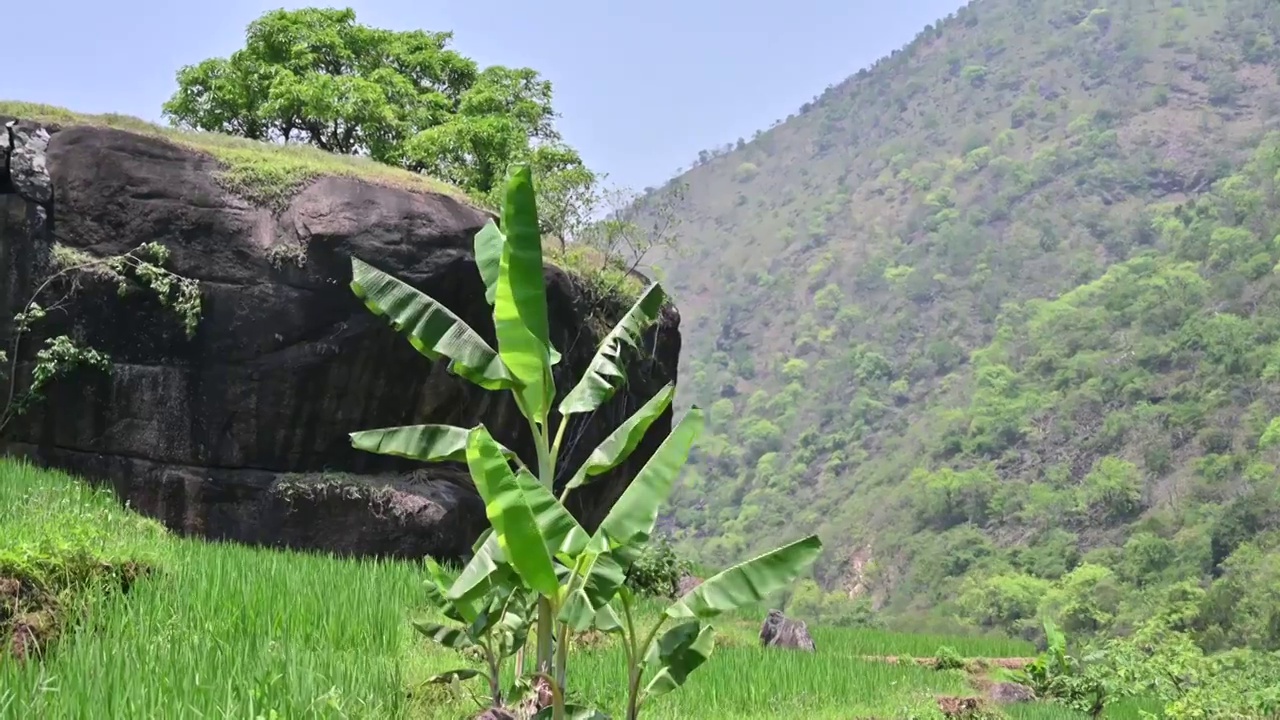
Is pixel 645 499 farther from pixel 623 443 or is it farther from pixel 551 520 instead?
pixel 623 443

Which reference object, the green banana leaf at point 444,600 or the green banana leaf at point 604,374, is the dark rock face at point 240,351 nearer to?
the green banana leaf at point 604,374

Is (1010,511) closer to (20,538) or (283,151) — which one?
(283,151)

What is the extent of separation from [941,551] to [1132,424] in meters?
11.8

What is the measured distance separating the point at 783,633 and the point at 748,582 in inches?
326

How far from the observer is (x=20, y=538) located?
7383 millimetres

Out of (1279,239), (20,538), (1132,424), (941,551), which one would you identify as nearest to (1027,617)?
(941,551)

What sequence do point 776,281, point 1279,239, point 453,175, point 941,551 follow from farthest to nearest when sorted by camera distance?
point 776,281, point 1279,239, point 941,551, point 453,175

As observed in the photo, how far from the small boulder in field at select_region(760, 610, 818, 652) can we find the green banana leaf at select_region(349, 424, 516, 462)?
7.66 meters

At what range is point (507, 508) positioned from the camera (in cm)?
514

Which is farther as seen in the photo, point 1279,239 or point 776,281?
point 776,281

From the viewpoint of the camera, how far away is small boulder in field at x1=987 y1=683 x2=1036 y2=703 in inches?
461

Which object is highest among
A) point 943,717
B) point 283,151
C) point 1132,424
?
point 283,151

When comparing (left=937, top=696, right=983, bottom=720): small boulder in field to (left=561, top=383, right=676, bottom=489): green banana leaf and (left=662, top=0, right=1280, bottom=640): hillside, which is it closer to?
(left=561, top=383, right=676, bottom=489): green banana leaf

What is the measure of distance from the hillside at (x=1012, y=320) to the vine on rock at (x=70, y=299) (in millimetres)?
13581
